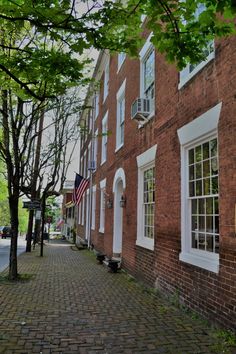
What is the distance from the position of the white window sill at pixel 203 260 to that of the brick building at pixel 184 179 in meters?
0.02

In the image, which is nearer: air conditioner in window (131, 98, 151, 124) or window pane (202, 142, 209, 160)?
window pane (202, 142, 209, 160)

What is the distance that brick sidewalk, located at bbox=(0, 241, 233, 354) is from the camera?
16.1 feet

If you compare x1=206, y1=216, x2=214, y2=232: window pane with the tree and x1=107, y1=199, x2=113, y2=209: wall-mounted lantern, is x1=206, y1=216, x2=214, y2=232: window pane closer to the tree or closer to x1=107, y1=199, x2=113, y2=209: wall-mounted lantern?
the tree

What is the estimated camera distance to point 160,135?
8766 mm

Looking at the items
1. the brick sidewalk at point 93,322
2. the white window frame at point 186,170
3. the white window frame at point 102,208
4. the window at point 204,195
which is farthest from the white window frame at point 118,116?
the window at point 204,195

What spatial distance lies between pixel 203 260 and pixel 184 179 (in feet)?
5.64

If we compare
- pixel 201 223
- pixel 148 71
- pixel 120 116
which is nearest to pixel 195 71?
pixel 201 223

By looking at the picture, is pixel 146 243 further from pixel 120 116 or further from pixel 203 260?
pixel 120 116

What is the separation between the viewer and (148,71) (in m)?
10.7

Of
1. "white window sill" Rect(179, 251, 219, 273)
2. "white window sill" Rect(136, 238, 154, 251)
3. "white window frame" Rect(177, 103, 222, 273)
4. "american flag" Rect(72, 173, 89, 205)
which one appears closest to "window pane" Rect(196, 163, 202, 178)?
"white window frame" Rect(177, 103, 222, 273)

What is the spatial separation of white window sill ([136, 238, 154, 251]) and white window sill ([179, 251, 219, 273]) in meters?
2.15

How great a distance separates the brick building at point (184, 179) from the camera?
5.57 m

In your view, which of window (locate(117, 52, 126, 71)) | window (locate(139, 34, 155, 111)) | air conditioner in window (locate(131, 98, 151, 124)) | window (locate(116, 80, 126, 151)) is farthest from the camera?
window (locate(117, 52, 126, 71))

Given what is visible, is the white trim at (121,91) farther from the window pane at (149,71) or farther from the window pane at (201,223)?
the window pane at (201,223)
